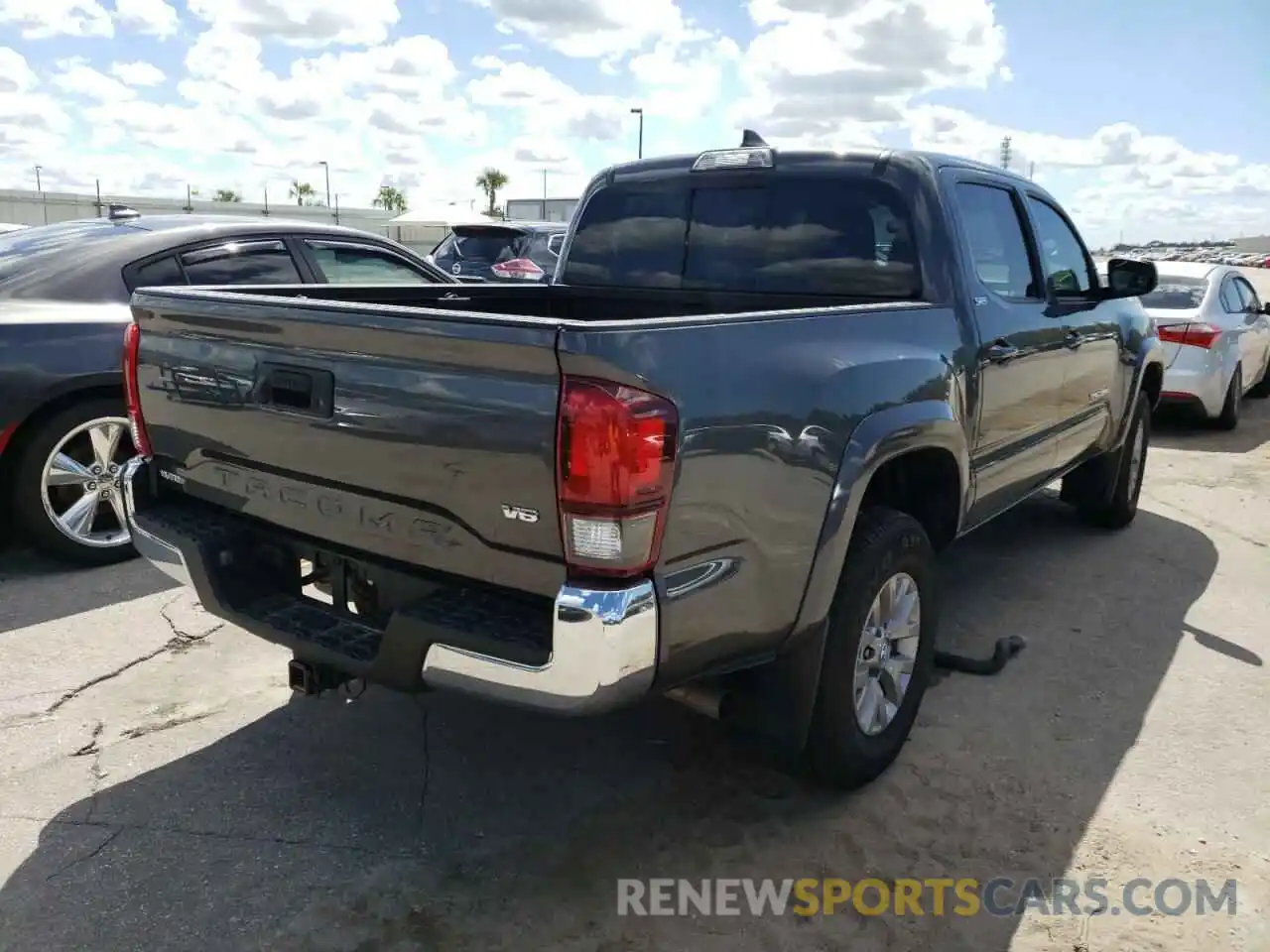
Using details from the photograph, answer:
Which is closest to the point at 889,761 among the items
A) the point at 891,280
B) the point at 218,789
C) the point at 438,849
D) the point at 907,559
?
the point at 907,559

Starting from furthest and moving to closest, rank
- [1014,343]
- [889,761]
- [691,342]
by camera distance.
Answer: [1014,343]
[889,761]
[691,342]

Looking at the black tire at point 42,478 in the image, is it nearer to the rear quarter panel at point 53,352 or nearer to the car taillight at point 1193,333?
the rear quarter panel at point 53,352

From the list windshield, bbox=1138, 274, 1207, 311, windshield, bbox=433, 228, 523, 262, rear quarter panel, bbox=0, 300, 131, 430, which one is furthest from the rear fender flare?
windshield, bbox=433, 228, 523, 262

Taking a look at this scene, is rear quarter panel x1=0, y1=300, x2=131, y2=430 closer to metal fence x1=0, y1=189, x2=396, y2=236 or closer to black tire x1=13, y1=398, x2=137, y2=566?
black tire x1=13, y1=398, x2=137, y2=566

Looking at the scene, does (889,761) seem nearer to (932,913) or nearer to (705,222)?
(932,913)

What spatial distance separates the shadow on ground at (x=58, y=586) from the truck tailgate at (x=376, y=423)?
196 centimetres

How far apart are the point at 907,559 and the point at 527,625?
141 cm

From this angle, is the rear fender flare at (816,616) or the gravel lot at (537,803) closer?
the gravel lot at (537,803)

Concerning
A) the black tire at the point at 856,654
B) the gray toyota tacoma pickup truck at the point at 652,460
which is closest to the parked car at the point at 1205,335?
the gray toyota tacoma pickup truck at the point at 652,460

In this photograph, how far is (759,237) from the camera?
396 centimetres

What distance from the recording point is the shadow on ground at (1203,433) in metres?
9.27

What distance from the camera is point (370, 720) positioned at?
363 cm

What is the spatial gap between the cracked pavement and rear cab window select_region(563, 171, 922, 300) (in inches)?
64.8

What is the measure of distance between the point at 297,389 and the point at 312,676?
2.61ft
